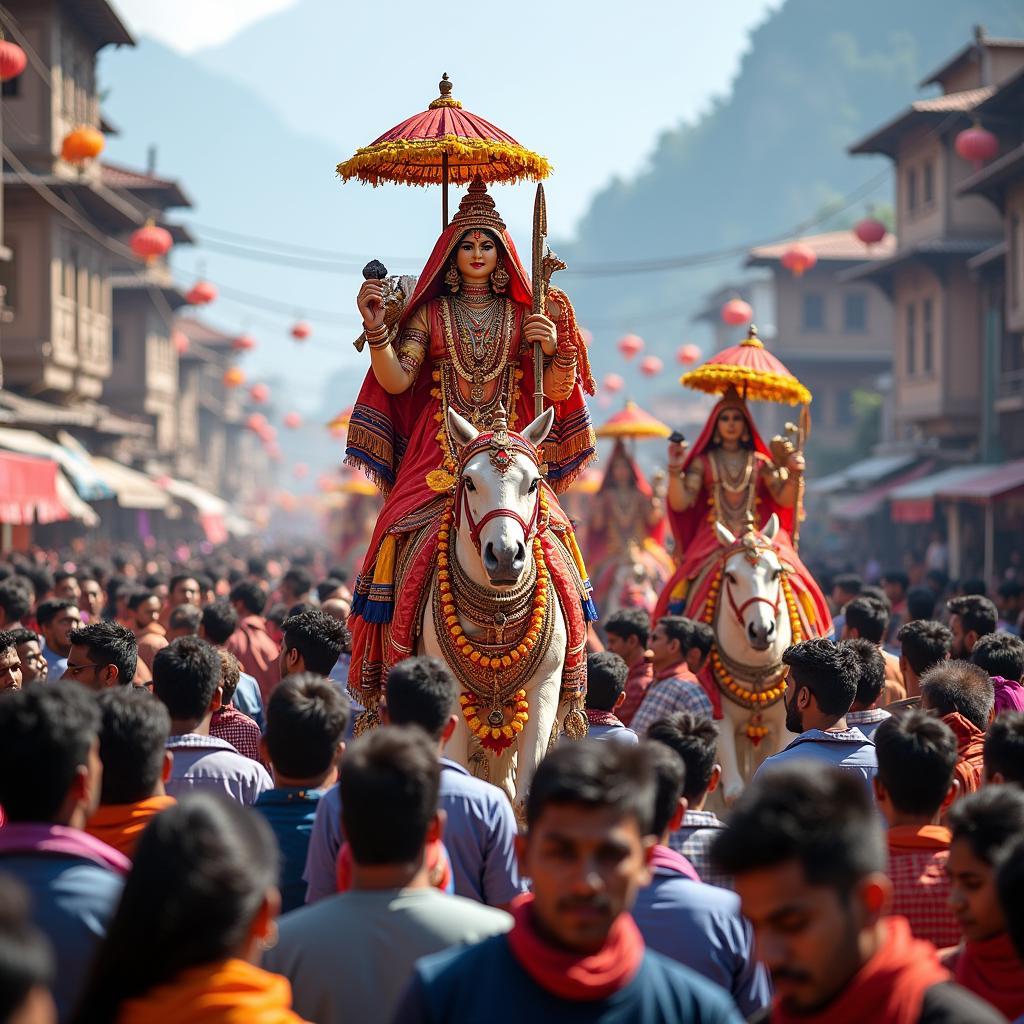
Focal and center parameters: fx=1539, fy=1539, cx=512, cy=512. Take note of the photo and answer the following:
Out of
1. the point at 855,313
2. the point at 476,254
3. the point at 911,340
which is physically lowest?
the point at 476,254

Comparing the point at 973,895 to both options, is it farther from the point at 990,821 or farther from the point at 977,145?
the point at 977,145

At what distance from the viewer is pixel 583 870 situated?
10.0 ft

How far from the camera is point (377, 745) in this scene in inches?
149

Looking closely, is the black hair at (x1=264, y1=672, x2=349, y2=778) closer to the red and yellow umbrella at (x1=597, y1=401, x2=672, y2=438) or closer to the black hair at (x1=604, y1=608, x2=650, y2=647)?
the black hair at (x1=604, y1=608, x2=650, y2=647)

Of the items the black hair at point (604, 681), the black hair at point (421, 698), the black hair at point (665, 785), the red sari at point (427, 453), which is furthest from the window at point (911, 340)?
the black hair at point (665, 785)

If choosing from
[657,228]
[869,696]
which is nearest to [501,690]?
[869,696]

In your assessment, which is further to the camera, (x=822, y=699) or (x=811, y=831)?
(x=822, y=699)

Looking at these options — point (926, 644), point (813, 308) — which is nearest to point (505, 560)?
point (926, 644)

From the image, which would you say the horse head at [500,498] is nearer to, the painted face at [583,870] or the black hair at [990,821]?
the black hair at [990,821]

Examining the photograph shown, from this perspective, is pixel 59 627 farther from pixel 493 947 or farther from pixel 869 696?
pixel 493 947

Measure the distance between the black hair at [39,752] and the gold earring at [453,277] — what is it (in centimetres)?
495

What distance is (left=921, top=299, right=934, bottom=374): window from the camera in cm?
3412

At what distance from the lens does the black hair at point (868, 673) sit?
7027mm

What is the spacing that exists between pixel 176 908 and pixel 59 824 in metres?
1.05
